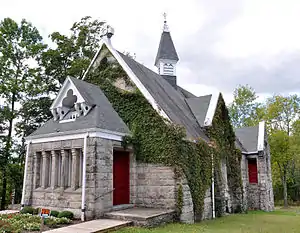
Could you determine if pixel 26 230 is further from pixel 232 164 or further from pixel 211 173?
pixel 232 164

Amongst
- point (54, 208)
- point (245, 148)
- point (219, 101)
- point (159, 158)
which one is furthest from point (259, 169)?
point (54, 208)

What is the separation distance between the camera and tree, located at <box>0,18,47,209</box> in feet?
64.0

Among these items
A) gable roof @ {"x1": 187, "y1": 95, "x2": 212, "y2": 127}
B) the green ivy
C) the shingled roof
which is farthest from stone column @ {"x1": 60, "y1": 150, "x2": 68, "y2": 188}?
the shingled roof

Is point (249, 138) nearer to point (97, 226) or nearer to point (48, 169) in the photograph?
point (48, 169)

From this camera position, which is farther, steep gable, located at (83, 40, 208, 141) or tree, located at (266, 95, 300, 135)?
tree, located at (266, 95, 300, 135)

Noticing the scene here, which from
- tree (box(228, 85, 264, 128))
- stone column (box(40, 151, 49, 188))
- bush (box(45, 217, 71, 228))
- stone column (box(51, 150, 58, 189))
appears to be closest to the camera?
bush (box(45, 217, 71, 228))

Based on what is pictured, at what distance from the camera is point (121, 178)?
12.1 meters

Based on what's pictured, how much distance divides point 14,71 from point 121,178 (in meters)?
13.0

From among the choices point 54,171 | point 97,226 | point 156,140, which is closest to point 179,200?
point 156,140

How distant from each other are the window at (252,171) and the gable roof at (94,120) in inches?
576

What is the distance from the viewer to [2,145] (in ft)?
64.4

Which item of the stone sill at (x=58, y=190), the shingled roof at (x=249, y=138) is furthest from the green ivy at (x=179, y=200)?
the shingled roof at (x=249, y=138)

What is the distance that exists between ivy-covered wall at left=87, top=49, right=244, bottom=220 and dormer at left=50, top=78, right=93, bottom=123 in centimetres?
188

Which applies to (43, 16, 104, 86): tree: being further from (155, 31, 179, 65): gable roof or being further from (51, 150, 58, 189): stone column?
(51, 150, 58, 189): stone column
